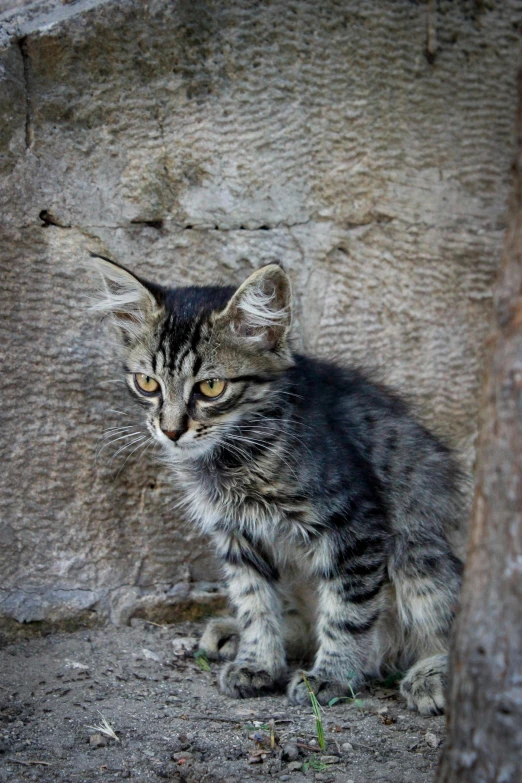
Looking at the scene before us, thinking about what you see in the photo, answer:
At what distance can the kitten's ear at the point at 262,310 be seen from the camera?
3.63 meters

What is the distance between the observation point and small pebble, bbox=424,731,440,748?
322cm

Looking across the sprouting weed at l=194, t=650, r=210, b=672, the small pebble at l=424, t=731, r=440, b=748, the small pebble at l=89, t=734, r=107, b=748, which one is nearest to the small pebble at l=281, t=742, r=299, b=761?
the small pebble at l=424, t=731, r=440, b=748

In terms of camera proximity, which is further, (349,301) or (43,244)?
(349,301)

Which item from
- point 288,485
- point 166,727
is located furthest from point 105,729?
point 288,485

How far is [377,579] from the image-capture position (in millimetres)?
3793

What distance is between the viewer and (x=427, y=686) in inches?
143

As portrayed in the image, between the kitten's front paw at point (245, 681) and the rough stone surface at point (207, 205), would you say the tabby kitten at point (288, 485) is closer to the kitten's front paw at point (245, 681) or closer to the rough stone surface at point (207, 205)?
the kitten's front paw at point (245, 681)

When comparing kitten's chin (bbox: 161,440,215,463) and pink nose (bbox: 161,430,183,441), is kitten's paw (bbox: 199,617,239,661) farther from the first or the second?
pink nose (bbox: 161,430,183,441)

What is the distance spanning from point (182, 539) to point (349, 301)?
5.20 ft

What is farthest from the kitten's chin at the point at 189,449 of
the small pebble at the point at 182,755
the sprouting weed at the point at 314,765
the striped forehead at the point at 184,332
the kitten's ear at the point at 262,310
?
the sprouting weed at the point at 314,765

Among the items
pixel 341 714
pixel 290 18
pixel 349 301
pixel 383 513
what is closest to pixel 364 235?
pixel 349 301

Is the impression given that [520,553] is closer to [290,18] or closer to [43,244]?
[43,244]

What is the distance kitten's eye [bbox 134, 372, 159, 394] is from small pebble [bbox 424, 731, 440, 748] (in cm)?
182

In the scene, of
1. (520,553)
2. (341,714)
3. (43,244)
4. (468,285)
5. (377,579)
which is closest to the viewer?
(520,553)
